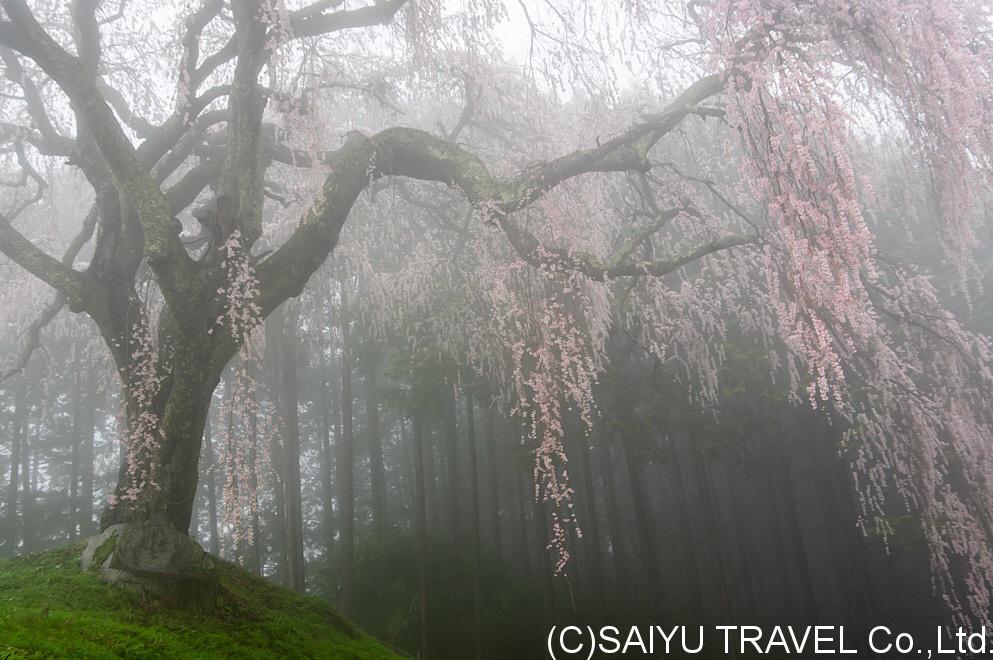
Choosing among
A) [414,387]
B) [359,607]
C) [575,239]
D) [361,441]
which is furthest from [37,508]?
[575,239]

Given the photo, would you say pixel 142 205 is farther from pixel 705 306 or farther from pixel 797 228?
pixel 705 306

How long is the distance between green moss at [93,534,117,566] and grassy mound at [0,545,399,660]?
5.4 inches

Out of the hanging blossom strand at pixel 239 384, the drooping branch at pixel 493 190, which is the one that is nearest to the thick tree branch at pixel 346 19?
the drooping branch at pixel 493 190

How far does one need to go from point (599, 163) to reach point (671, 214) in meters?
0.74

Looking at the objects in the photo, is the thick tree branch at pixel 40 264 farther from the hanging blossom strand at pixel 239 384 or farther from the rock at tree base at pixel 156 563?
the rock at tree base at pixel 156 563

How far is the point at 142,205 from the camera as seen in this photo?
14.7 feet

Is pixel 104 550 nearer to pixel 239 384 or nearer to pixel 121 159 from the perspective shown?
pixel 239 384

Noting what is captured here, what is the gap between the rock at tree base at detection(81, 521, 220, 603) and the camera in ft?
13.3

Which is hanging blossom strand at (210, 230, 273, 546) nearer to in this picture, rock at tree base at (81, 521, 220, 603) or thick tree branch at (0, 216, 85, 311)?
rock at tree base at (81, 521, 220, 603)

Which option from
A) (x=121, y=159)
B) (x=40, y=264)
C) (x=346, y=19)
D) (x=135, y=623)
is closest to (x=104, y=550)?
(x=135, y=623)

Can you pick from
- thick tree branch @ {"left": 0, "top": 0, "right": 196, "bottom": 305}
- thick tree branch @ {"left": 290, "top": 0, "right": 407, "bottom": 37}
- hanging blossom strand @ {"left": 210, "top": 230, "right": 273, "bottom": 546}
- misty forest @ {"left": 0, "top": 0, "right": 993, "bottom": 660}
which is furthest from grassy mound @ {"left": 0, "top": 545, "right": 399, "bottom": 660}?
thick tree branch @ {"left": 290, "top": 0, "right": 407, "bottom": 37}

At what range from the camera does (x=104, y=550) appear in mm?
4359

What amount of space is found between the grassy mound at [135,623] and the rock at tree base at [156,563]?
0.09 metres

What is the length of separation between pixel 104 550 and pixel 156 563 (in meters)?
0.61
